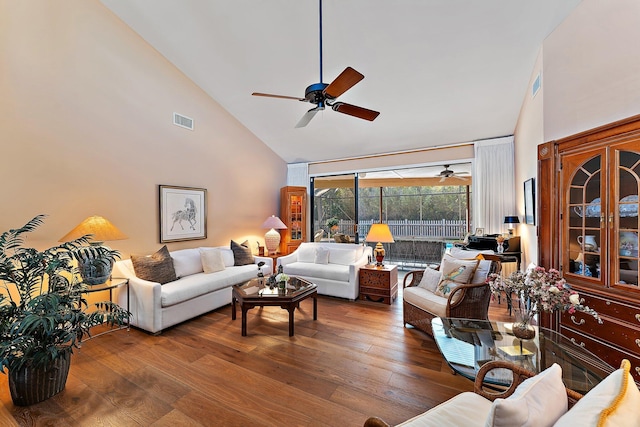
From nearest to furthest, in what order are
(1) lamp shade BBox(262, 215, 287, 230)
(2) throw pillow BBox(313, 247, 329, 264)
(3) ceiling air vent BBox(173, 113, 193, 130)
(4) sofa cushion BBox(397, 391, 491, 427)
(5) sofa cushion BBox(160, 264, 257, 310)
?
1. (4) sofa cushion BBox(397, 391, 491, 427)
2. (5) sofa cushion BBox(160, 264, 257, 310)
3. (3) ceiling air vent BBox(173, 113, 193, 130)
4. (2) throw pillow BBox(313, 247, 329, 264)
5. (1) lamp shade BBox(262, 215, 287, 230)

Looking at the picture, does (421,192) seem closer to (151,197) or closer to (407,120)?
(407,120)

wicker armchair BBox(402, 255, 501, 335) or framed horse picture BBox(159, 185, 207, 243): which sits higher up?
framed horse picture BBox(159, 185, 207, 243)

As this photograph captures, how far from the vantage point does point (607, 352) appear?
2.12 meters

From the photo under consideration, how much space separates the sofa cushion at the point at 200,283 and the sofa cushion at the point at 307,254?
40.2 inches

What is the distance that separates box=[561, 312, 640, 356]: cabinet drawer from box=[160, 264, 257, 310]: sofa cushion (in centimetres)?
390

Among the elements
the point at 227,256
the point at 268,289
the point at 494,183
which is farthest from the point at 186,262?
the point at 494,183

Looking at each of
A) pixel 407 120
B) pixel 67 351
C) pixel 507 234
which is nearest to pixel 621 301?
pixel 507 234

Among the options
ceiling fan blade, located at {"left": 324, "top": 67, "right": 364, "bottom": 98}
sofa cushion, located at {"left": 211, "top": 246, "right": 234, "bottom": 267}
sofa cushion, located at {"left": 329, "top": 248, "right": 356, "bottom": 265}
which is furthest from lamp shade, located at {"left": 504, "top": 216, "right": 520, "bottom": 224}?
sofa cushion, located at {"left": 211, "top": 246, "right": 234, "bottom": 267}

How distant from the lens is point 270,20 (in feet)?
10.5

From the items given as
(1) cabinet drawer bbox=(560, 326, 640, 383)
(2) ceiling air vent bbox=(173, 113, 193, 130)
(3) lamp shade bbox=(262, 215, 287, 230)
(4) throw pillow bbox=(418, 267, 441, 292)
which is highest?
(2) ceiling air vent bbox=(173, 113, 193, 130)

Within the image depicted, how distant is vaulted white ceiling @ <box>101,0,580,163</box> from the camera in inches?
111

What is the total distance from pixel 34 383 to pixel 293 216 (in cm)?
482

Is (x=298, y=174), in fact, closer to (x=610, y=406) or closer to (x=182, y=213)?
(x=182, y=213)

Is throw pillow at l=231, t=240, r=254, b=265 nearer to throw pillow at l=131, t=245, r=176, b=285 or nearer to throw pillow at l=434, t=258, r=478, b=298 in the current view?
throw pillow at l=131, t=245, r=176, b=285
